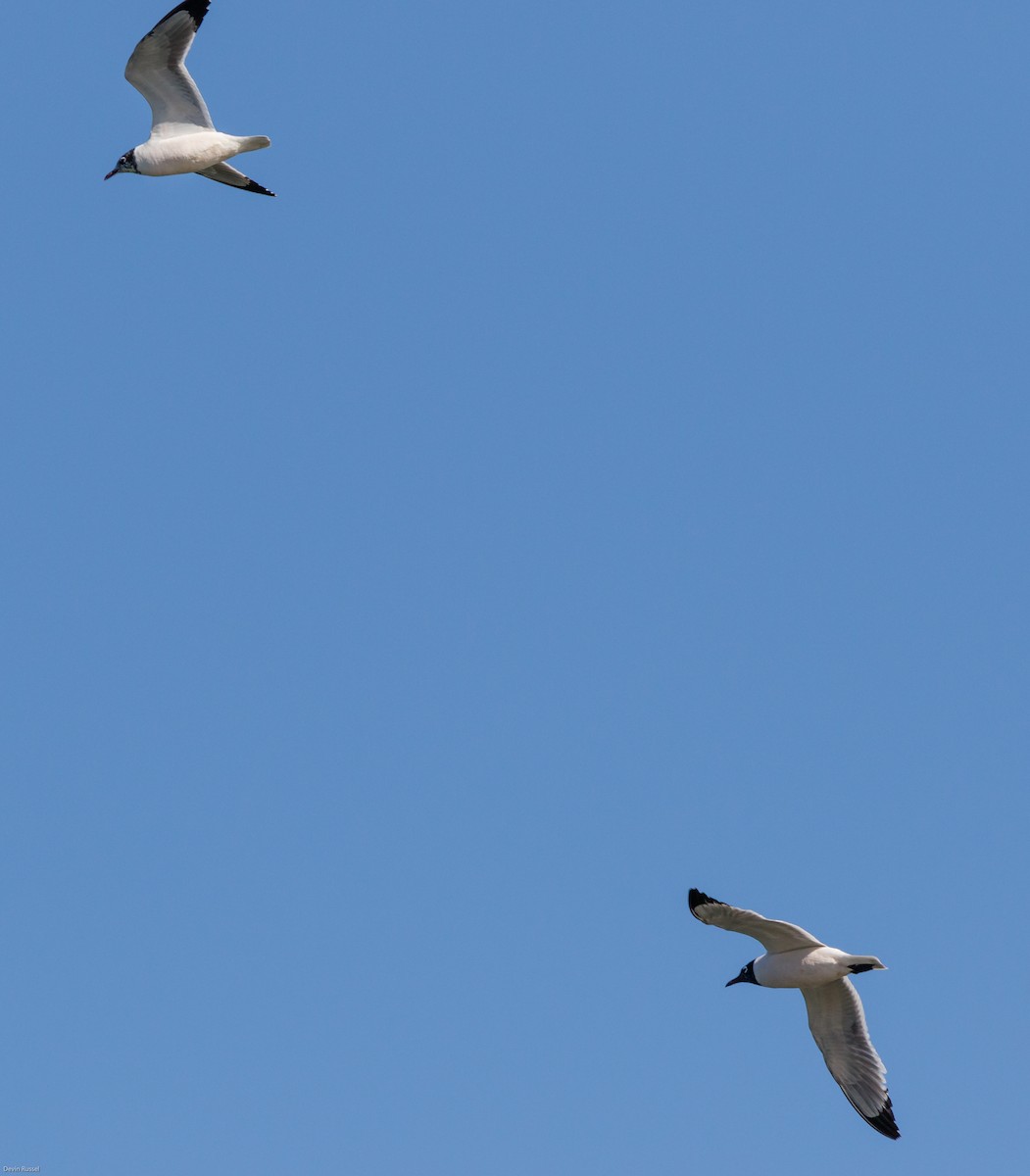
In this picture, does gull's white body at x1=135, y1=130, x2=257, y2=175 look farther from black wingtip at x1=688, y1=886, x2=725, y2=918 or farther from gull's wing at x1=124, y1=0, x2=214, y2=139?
black wingtip at x1=688, y1=886, x2=725, y2=918

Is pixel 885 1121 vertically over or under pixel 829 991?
under

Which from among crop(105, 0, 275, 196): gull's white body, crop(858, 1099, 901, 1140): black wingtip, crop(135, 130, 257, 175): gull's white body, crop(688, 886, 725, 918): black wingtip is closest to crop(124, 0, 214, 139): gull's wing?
crop(105, 0, 275, 196): gull's white body

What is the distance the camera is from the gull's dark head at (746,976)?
2470 cm

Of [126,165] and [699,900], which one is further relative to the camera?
[126,165]

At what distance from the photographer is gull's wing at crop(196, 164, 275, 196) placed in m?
26.2

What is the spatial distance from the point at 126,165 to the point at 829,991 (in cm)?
1589

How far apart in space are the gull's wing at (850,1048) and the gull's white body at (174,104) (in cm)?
1462

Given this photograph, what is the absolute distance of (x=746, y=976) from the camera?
25141 millimetres

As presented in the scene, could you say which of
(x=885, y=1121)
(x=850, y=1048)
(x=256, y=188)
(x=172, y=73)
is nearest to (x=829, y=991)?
(x=850, y=1048)

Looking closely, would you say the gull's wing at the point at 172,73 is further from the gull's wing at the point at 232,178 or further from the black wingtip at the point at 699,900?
the black wingtip at the point at 699,900

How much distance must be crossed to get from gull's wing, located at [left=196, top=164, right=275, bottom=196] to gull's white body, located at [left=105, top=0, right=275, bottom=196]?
2cm

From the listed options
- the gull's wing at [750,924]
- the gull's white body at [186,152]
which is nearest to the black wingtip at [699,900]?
the gull's wing at [750,924]

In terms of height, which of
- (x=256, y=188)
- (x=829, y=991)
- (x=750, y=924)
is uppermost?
(x=256, y=188)

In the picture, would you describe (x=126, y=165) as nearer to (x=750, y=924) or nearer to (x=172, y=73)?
(x=172, y=73)
